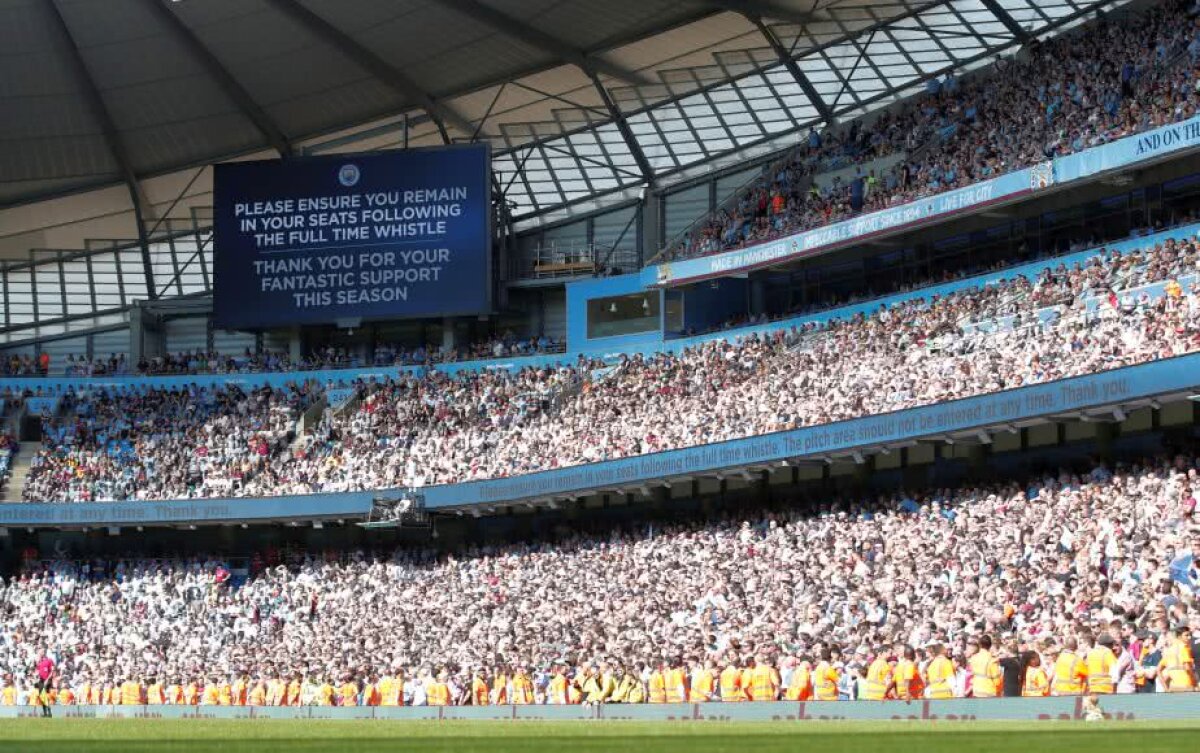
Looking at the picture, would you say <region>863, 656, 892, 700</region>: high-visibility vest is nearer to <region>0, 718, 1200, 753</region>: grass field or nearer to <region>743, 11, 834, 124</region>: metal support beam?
<region>0, 718, 1200, 753</region>: grass field

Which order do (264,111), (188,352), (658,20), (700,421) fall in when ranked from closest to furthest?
(700,421), (658,20), (264,111), (188,352)

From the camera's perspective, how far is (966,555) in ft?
97.2

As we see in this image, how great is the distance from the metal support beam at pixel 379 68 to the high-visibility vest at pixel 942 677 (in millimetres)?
32718

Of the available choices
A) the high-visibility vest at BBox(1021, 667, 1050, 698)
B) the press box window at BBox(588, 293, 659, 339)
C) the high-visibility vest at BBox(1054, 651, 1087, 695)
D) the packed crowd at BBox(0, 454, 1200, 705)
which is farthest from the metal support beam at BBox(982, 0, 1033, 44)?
the high-visibility vest at BBox(1054, 651, 1087, 695)

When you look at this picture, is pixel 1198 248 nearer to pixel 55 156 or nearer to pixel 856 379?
pixel 856 379

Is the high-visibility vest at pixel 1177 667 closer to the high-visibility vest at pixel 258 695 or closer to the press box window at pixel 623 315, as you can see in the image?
the high-visibility vest at pixel 258 695

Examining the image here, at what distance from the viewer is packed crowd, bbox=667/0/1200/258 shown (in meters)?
40.1

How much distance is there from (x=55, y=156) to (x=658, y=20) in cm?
2116

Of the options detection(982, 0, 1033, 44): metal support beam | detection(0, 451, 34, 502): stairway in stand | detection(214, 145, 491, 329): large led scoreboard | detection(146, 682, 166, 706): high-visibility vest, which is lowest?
detection(146, 682, 166, 706): high-visibility vest

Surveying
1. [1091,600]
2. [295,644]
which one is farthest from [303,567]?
[1091,600]

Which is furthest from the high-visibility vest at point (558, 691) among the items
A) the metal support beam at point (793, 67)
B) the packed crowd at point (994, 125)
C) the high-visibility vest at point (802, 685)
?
the metal support beam at point (793, 67)

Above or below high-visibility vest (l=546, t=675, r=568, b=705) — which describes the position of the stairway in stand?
above

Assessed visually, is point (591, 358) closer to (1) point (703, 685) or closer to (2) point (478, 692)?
(2) point (478, 692)

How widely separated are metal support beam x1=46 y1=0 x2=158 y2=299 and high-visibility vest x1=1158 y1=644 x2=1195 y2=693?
3798cm
